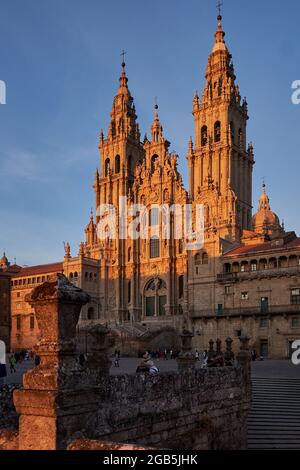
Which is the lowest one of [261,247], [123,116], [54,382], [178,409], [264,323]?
[264,323]

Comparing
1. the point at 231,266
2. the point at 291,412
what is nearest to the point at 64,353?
the point at 291,412

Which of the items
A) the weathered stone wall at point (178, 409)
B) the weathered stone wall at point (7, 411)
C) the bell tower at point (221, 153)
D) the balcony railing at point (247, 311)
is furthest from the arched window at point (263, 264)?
the weathered stone wall at point (7, 411)

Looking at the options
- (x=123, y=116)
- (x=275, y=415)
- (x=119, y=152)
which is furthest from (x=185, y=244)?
(x=275, y=415)

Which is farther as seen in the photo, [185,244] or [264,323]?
[185,244]

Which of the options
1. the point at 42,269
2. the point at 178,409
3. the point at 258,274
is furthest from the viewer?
the point at 42,269

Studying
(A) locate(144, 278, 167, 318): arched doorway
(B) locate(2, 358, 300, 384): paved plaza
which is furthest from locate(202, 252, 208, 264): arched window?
(B) locate(2, 358, 300, 384): paved plaza

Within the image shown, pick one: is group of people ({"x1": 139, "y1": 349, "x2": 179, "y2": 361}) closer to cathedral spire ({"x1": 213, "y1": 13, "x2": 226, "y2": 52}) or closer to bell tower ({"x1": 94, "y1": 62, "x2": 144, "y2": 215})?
bell tower ({"x1": 94, "y1": 62, "x2": 144, "y2": 215})

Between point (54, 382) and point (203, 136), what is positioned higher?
point (203, 136)

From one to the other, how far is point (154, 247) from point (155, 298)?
22.0 ft

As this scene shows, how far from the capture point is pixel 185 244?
61.2 metres

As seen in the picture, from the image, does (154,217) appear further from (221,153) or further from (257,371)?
(257,371)

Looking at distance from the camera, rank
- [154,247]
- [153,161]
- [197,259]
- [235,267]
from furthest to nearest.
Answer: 1. [153,161]
2. [154,247]
3. [197,259]
4. [235,267]

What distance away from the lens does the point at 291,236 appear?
2205 inches

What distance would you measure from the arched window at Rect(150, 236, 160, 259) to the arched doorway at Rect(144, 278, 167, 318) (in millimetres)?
3294
